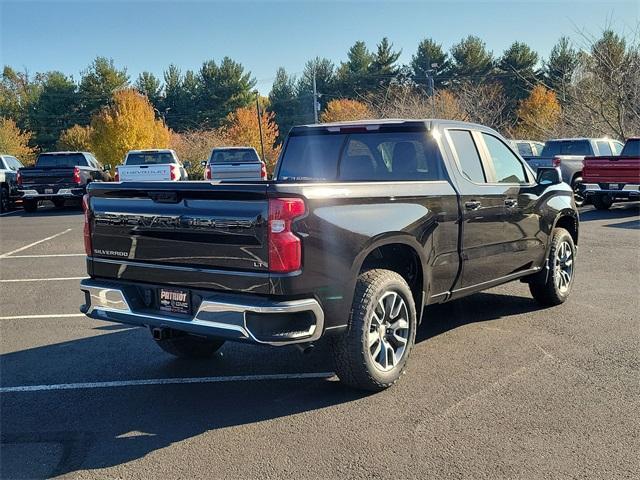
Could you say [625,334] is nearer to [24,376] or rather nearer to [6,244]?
[24,376]

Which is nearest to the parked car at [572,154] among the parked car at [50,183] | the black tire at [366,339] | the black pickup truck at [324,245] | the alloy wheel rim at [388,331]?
the black pickup truck at [324,245]

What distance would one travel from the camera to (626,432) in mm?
3670

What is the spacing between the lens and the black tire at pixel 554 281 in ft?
21.2

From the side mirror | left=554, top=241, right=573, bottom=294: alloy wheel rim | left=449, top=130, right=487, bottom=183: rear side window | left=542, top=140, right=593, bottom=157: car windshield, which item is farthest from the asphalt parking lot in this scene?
left=542, top=140, right=593, bottom=157: car windshield

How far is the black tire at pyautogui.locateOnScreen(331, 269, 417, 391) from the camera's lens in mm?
4105

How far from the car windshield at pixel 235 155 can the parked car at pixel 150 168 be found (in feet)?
4.24

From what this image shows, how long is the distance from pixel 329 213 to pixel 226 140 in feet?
167

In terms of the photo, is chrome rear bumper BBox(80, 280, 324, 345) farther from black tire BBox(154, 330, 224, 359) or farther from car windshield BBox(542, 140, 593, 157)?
car windshield BBox(542, 140, 593, 157)

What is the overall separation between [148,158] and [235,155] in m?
2.89

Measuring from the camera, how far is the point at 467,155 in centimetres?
549

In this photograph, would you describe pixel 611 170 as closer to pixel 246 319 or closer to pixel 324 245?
pixel 324 245

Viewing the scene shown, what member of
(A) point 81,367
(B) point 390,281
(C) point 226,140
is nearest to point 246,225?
(B) point 390,281

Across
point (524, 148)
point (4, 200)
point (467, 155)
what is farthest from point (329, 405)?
point (524, 148)

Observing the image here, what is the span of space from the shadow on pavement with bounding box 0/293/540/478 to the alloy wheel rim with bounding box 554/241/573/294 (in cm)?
148
